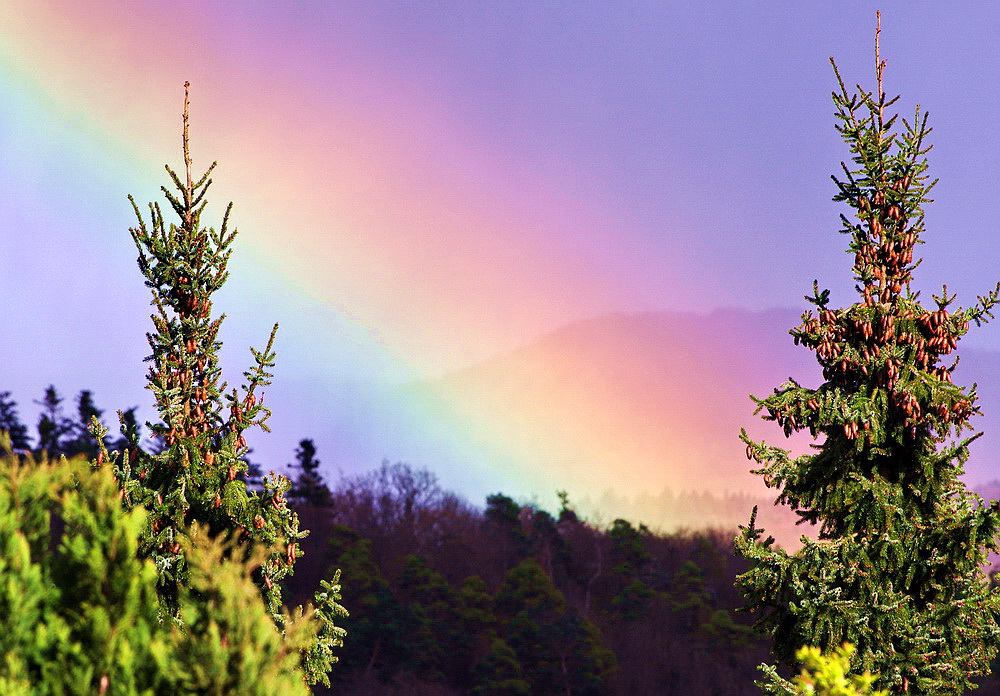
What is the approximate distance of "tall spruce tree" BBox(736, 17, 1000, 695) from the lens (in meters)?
9.83

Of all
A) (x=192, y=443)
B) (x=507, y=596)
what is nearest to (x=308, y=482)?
(x=507, y=596)

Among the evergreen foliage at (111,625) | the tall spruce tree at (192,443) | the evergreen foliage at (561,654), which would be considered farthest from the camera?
the evergreen foliage at (561,654)

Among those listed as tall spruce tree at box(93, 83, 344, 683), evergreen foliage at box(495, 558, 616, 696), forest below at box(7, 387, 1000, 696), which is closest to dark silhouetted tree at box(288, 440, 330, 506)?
forest below at box(7, 387, 1000, 696)

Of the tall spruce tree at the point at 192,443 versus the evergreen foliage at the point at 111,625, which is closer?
the evergreen foliage at the point at 111,625

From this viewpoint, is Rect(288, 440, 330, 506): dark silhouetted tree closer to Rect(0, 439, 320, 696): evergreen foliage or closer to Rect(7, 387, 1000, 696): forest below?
Rect(7, 387, 1000, 696): forest below

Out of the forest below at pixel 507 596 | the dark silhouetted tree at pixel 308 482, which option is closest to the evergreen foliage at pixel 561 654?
the forest below at pixel 507 596

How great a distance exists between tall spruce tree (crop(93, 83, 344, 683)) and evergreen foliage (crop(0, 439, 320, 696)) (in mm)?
2929

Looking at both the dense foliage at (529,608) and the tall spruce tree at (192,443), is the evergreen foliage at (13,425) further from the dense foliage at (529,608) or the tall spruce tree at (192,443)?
the tall spruce tree at (192,443)

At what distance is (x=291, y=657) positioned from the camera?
5621 millimetres

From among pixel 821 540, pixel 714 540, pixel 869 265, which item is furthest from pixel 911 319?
pixel 714 540

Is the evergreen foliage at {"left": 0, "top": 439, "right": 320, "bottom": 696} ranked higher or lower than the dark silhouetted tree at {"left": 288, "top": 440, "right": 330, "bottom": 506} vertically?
lower

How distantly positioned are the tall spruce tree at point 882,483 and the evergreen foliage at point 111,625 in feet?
20.0

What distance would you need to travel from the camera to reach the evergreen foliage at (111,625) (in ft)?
17.3

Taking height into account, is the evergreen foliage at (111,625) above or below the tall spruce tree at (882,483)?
below
